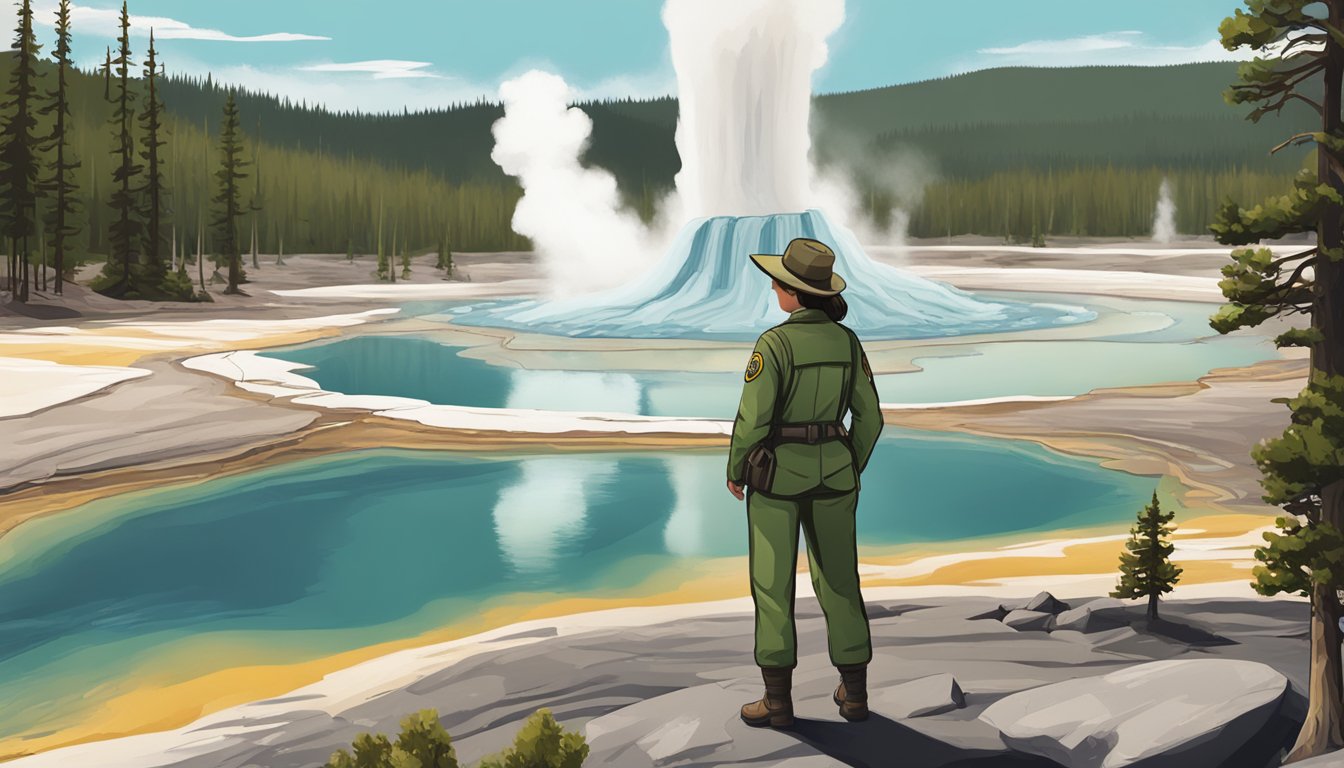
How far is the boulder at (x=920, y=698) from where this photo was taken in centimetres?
545

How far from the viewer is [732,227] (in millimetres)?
38750

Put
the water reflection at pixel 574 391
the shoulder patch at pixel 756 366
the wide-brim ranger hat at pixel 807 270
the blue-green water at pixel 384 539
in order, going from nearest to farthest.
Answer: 1. the shoulder patch at pixel 756 366
2. the wide-brim ranger hat at pixel 807 270
3. the blue-green water at pixel 384 539
4. the water reflection at pixel 574 391

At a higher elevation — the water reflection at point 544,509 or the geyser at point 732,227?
the geyser at point 732,227

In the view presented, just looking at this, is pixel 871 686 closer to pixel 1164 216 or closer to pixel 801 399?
pixel 801 399

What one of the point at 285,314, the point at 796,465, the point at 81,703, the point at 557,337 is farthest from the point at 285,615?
the point at 285,314

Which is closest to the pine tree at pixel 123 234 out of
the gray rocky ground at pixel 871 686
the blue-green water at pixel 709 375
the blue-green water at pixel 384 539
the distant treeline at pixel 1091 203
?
the blue-green water at pixel 709 375

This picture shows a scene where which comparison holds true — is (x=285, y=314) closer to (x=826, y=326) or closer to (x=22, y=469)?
(x=22, y=469)

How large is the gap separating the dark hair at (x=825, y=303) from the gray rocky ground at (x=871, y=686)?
5.27 feet

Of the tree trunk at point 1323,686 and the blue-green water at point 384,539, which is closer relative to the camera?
the tree trunk at point 1323,686

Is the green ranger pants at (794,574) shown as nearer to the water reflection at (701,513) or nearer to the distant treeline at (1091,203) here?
the water reflection at (701,513)

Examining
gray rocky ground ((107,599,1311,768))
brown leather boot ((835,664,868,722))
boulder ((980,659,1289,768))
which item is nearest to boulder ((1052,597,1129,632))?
gray rocky ground ((107,599,1311,768))

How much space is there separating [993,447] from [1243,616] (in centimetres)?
886

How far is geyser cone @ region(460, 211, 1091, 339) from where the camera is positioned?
3350 cm

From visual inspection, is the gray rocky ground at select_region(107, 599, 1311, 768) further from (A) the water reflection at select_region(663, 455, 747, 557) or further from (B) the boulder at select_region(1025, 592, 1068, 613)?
(A) the water reflection at select_region(663, 455, 747, 557)
